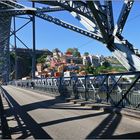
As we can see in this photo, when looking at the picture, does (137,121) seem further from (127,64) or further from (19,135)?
(127,64)

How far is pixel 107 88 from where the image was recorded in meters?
17.7

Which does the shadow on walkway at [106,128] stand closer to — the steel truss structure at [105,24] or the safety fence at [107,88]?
the safety fence at [107,88]

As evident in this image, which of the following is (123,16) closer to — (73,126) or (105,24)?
(105,24)

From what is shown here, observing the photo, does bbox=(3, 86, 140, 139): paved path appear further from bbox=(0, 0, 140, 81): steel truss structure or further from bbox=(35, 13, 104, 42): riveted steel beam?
bbox=(35, 13, 104, 42): riveted steel beam

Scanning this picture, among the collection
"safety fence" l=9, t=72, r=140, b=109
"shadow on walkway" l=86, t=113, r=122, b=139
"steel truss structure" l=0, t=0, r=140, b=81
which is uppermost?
"steel truss structure" l=0, t=0, r=140, b=81

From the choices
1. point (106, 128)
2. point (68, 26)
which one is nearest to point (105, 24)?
point (68, 26)

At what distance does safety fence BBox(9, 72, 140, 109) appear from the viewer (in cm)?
1495

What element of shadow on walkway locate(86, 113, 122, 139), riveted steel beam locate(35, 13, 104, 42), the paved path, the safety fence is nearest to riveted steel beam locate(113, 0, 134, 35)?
riveted steel beam locate(35, 13, 104, 42)

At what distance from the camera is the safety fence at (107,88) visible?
1495cm

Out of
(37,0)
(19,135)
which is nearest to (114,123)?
(19,135)

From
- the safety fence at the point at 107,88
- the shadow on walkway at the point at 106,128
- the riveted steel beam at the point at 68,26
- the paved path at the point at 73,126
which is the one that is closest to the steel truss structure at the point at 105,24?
the riveted steel beam at the point at 68,26

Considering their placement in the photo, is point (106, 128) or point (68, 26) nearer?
point (106, 128)

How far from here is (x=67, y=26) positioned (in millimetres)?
24547

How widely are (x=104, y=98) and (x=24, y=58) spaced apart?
85.4 metres
